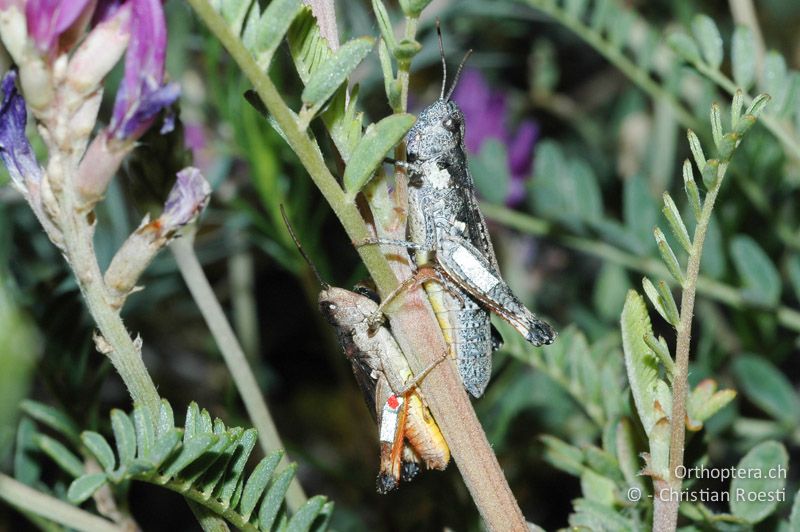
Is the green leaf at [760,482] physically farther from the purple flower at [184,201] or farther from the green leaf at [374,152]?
the purple flower at [184,201]

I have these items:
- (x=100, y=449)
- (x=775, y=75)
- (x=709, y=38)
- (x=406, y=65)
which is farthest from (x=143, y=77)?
(x=775, y=75)

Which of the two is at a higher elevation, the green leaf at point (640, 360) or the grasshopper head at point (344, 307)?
the grasshopper head at point (344, 307)

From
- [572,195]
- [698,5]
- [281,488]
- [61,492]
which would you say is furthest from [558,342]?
[698,5]

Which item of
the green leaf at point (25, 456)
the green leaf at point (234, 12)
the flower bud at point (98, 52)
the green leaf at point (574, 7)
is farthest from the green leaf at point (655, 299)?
the green leaf at point (574, 7)

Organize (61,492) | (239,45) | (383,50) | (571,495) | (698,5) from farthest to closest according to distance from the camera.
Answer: (698,5), (571,495), (61,492), (383,50), (239,45)

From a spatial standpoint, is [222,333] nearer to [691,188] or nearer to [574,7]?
[691,188]

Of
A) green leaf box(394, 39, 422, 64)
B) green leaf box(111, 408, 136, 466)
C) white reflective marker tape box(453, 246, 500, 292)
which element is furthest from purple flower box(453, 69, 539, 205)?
green leaf box(111, 408, 136, 466)

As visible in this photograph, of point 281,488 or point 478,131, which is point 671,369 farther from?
point 478,131
